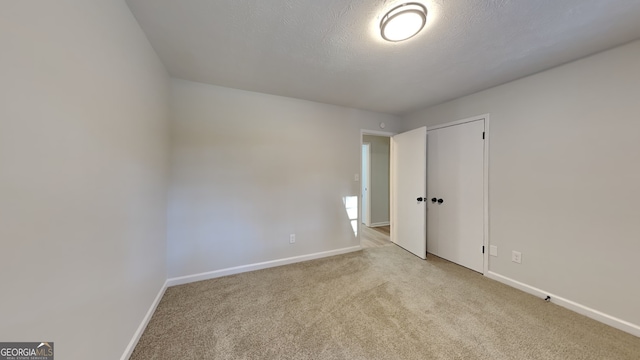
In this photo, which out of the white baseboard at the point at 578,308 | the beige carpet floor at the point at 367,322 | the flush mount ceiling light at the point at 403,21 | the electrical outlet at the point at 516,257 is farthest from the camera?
the electrical outlet at the point at 516,257

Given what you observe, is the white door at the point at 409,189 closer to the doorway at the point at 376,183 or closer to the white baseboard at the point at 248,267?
the white baseboard at the point at 248,267

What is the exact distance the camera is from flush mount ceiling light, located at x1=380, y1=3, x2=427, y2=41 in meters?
1.26

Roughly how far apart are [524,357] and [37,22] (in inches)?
121

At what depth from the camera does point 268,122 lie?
2.65 m

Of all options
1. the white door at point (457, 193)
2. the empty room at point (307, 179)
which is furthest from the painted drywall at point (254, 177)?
the white door at point (457, 193)

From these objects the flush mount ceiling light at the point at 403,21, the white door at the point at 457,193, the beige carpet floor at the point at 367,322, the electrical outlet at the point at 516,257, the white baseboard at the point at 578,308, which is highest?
the flush mount ceiling light at the point at 403,21

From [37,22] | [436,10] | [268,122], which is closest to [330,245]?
[268,122]

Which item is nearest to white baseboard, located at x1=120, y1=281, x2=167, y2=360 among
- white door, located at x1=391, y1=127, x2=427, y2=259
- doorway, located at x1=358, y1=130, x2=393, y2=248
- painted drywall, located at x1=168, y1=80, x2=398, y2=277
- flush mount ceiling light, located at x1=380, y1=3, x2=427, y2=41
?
painted drywall, located at x1=168, y1=80, x2=398, y2=277

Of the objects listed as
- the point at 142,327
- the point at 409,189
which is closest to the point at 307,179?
the point at 409,189

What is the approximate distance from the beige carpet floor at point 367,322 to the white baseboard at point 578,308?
73 millimetres

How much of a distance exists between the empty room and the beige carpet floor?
0.02m

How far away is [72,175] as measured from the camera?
899 mm

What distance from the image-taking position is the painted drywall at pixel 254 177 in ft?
7.48

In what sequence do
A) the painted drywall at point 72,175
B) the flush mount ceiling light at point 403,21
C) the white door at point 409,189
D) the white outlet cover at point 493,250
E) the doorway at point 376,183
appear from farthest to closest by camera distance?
the doorway at point 376,183, the white door at point 409,189, the white outlet cover at point 493,250, the flush mount ceiling light at point 403,21, the painted drywall at point 72,175
